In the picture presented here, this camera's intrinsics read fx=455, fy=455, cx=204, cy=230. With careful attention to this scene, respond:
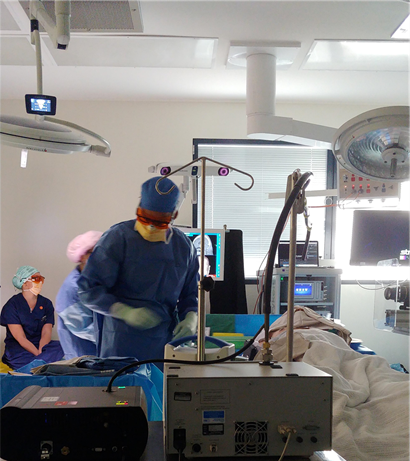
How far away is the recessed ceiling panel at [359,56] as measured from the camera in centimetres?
306

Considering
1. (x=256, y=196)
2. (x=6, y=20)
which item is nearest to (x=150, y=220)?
(x=6, y=20)

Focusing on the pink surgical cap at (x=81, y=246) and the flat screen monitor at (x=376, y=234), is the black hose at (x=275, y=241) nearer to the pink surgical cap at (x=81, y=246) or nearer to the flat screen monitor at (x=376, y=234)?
the pink surgical cap at (x=81, y=246)

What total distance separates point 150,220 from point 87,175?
8.30 feet

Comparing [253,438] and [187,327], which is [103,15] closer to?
[187,327]

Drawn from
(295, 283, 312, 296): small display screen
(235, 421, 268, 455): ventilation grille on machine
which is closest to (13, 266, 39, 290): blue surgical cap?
(295, 283, 312, 296): small display screen

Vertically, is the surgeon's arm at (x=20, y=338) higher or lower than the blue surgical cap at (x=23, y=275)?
lower

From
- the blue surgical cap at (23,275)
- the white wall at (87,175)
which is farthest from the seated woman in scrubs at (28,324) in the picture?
the white wall at (87,175)

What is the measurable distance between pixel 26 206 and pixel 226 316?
2493 mm

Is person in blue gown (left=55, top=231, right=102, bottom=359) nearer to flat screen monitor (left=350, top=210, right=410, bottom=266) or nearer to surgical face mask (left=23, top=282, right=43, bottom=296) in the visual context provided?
surgical face mask (left=23, top=282, right=43, bottom=296)

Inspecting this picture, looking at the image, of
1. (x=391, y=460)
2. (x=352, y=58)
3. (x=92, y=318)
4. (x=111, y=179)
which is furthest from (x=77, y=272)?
(x=352, y=58)

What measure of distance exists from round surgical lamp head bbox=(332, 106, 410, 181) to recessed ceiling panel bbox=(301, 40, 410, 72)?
215 centimetres

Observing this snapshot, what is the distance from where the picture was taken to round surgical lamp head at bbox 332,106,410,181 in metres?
1.05

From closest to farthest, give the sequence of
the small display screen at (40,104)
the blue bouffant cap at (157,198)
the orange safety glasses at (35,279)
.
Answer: the small display screen at (40,104)
the blue bouffant cap at (157,198)
the orange safety glasses at (35,279)

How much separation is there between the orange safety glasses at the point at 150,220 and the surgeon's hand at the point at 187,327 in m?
0.47
